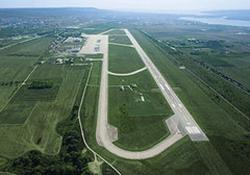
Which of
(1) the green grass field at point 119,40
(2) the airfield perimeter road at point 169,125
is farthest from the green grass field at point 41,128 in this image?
(1) the green grass field at point 119,40

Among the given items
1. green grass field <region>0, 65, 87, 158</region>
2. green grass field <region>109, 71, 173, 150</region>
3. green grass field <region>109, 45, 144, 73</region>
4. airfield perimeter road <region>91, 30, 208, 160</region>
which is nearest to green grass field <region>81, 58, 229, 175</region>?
airfield perimeter road <region>91, 30, 208, 160</region>

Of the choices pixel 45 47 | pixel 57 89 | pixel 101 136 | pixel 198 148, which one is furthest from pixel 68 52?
pixel 198 148

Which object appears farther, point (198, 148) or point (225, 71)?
point (225, 71)

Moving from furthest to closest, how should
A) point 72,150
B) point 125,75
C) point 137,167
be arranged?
point 125,75, point 72,150, point 137,167

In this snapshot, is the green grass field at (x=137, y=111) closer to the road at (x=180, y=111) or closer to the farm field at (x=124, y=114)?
the farm field at (x=124, y=114)

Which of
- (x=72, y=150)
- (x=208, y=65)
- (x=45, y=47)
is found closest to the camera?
(x=72, y=150)

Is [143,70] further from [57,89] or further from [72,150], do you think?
[72,150]

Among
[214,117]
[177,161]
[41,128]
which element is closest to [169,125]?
[214,117]
